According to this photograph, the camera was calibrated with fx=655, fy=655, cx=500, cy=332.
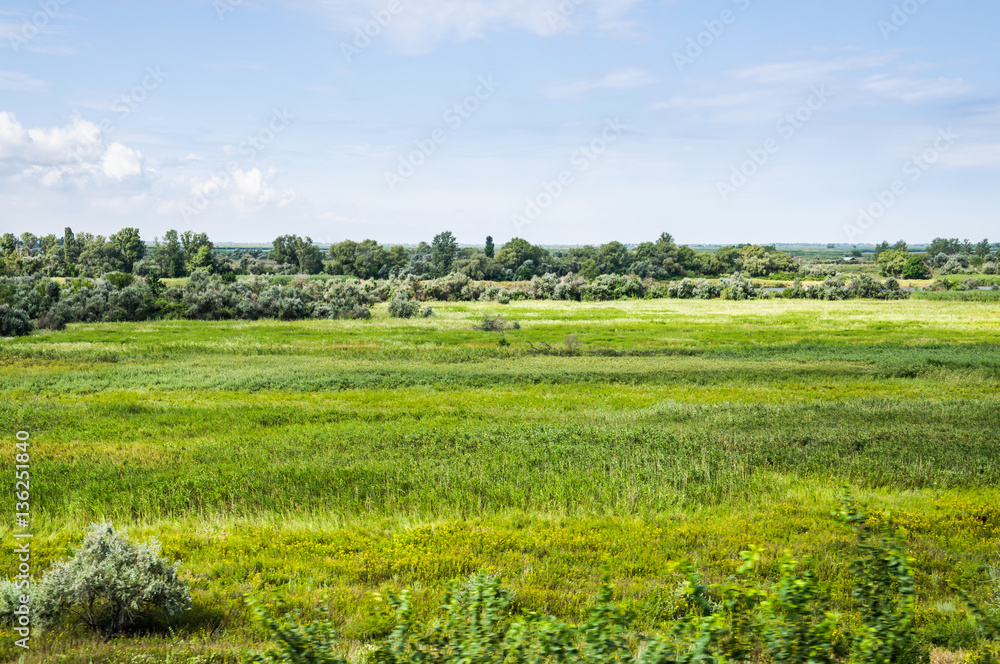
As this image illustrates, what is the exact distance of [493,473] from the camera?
54.1ft

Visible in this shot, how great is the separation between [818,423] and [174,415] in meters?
23.4

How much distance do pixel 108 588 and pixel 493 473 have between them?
9.57 m

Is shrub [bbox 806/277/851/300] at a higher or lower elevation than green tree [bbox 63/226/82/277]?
lower

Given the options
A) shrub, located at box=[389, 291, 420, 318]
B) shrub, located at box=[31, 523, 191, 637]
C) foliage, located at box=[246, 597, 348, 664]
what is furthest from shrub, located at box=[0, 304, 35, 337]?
foliage, located at box=[246, 597, 348, 664]

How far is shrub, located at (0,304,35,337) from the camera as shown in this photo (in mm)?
52656

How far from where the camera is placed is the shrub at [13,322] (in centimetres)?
5266

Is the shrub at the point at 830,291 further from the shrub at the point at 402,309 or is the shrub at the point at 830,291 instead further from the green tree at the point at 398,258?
the green tree at the point at 398,258

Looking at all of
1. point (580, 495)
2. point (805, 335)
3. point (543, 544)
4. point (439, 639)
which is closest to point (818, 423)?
point (580, 495)

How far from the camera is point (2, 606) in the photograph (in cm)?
802

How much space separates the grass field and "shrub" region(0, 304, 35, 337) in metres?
16.7

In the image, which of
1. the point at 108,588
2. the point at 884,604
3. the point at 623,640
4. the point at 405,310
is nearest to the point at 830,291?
the point at 405,310

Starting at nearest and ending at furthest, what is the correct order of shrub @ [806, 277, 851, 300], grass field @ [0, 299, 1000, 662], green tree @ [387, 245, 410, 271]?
1. grass field @ [0, 299, 1000, 662]
2. shrub @ [806, 277, 851, 300]
3. green tree @ [387, 245, 410, 271]

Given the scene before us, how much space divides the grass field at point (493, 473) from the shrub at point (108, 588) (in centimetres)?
35

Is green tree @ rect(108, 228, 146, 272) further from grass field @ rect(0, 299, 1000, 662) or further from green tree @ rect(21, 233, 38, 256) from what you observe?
grass field @ rect(0, 299, 1000, 662)
